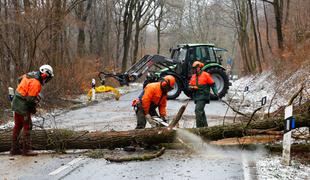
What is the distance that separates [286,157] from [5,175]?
4832 mm

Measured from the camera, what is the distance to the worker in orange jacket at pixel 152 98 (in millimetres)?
9297

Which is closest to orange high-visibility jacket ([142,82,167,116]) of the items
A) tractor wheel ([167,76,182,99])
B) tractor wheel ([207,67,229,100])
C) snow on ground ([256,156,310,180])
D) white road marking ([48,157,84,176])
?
white road marking ([48,157,84,176])

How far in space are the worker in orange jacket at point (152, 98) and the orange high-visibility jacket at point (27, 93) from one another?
7.40 feet

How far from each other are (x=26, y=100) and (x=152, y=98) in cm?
270

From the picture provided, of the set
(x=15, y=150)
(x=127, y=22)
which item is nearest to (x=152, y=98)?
(x=15, y=150)

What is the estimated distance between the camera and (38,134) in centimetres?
888

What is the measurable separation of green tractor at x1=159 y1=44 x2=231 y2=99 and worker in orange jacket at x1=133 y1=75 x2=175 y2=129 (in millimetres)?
10149

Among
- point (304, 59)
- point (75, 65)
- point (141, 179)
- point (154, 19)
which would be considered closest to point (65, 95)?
point (75, 65)

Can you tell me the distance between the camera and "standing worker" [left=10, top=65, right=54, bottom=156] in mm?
8445

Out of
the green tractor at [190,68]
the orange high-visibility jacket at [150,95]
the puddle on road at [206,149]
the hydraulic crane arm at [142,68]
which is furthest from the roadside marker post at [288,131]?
the hydraulic crane arm at [142,68]

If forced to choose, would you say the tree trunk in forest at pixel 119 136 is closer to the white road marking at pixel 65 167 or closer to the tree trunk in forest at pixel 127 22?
the white road marking at pixel 65 167

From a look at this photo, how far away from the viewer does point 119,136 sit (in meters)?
8.77

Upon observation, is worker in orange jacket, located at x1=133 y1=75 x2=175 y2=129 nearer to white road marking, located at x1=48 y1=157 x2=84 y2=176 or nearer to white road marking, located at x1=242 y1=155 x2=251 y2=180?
white road marking, located at x1=48 y1=157 x2=84 y2=176

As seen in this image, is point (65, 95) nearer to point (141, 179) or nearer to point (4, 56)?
point (4, 56)
